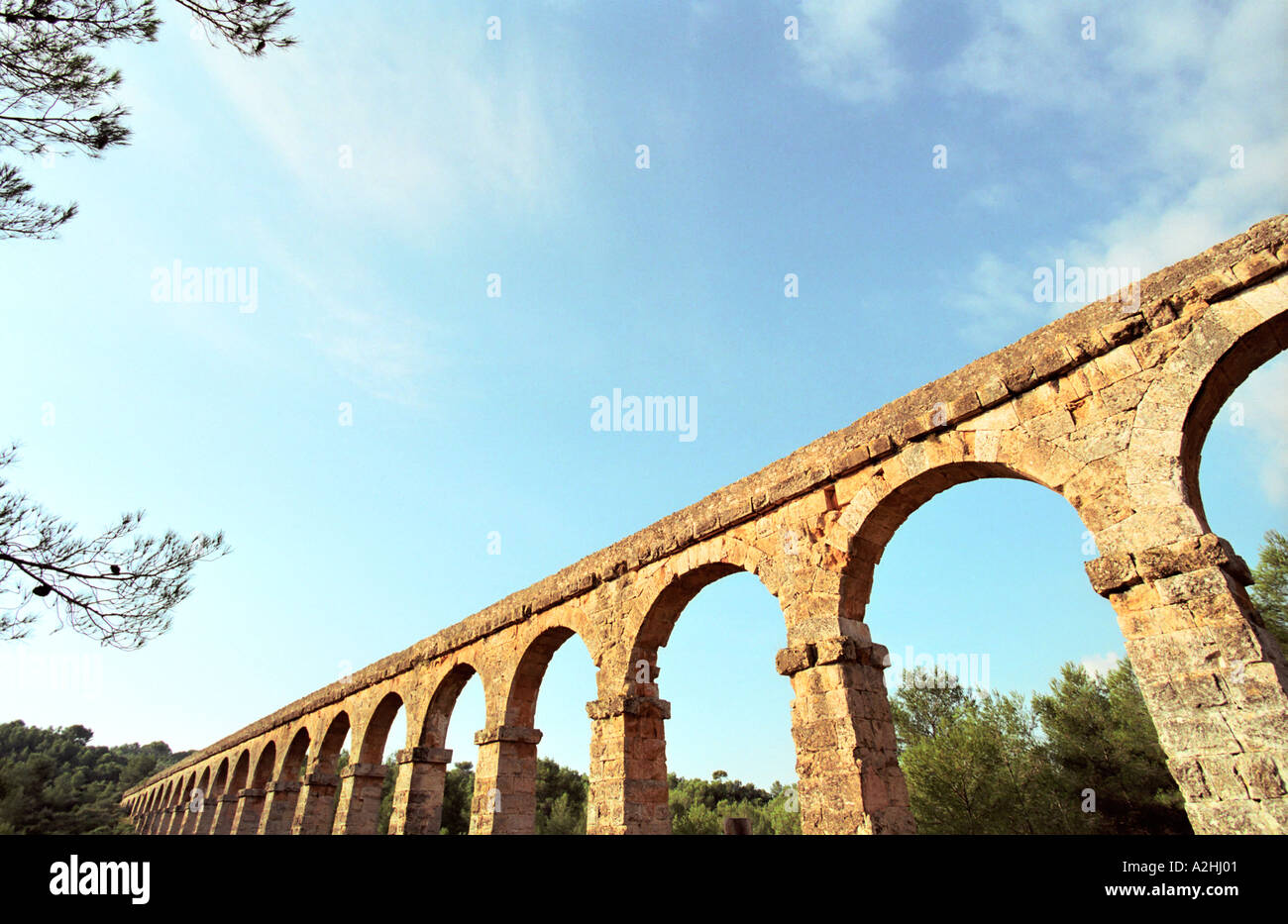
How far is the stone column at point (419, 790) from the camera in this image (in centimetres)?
1092

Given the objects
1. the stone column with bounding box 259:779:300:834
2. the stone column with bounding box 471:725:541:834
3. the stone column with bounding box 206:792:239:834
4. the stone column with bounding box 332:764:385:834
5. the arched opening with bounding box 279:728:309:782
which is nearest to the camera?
the stone column with bounding box 471:725:541:834

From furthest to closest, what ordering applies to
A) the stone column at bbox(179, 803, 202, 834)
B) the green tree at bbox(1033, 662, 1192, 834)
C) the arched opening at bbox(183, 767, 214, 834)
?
the stone column at bbox(179, 803, 202, 834), the arched opening at bbox(183, 767, 214, 834), the green tree at bbox(1033, 662, 1192, 834)

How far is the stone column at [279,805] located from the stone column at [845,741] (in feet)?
50.7

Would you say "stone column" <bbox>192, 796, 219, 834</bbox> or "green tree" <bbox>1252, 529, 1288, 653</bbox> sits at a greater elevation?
"green tree" <bbox>1252, 529, 1288, 653</bbox>

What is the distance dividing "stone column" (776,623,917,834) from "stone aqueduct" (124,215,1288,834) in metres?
0.02

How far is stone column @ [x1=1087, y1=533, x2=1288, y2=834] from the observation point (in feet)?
13.0

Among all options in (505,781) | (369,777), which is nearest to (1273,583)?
(505,781)

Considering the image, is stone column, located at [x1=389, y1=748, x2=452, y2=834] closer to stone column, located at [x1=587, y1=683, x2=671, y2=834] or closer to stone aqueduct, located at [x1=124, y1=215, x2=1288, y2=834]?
stone aqueduct, located at [x1=124, y1=215, x2=1288, y2=834]

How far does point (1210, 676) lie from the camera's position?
426 centimetres

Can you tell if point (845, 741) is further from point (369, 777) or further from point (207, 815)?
point (207, 815)

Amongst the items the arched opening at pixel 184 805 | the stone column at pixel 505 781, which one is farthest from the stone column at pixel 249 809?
the stone column at pixel 505 781

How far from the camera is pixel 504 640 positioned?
10.7 meters

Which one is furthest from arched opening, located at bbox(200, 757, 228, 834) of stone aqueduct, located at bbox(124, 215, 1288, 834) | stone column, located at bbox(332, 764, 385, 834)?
stone aqueduct, located at bbox(124, 215, 1288, 834)
